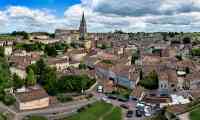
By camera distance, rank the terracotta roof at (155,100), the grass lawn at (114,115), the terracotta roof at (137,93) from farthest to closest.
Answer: the terracotta roof at (137,93) < the terracotta roof at (155,100) < the grass lawn at (114,115)

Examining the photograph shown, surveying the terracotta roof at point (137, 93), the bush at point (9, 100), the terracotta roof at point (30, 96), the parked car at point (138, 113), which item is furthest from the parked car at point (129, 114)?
the bush at point (9, 100)

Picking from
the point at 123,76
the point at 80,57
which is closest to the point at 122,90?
the point at 123,76

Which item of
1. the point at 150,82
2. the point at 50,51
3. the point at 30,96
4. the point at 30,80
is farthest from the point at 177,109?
the point at 50,51

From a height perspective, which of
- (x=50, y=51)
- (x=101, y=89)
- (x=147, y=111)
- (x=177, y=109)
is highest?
(x=50, y=51)

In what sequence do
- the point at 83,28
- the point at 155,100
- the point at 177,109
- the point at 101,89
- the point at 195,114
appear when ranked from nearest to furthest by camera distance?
1. the point at 195,114
2. the point at 177,109
3. the point at 155,100
4. the point at 101,89
5. the point at 83,28

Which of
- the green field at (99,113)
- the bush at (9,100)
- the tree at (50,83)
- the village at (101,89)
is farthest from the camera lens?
the tree at (50,83)

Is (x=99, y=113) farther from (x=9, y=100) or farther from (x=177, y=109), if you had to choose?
(x=9, y=100)

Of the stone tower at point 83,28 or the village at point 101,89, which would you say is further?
the stone tower at point 83,28

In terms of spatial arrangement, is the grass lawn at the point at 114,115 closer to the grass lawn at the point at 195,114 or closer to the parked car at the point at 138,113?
the parked car at the point at 138,113

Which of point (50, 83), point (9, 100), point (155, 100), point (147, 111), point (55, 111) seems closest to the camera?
point (147, 111)

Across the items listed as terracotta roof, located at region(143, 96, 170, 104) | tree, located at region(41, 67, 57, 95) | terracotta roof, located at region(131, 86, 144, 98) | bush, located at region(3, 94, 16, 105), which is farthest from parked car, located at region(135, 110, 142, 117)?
bush, located at region(3, 94, 16, 105)
